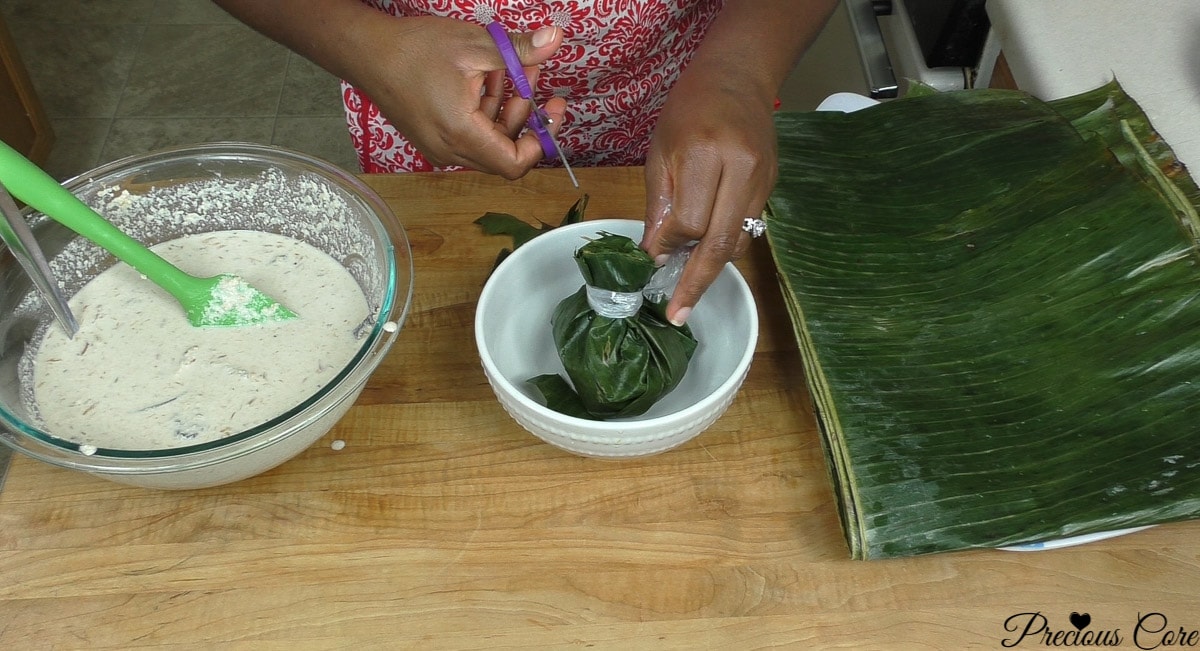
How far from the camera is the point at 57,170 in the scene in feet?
8.27

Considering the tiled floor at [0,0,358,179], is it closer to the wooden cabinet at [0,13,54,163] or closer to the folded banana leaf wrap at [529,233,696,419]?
the wooden cabinet at [0,13,54,163]

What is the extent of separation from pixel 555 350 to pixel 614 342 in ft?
0.42

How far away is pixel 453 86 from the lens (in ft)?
3.00

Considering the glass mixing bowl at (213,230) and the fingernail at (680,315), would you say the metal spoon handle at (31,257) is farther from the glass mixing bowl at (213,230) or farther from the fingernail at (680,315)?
the fingernail at (680,315)

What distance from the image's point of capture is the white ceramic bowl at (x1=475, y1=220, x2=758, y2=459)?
0.85m

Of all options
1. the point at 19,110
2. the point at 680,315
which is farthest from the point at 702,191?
the point at 19,110

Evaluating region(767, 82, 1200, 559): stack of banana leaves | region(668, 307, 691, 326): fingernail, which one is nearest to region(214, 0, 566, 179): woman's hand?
region(668, 307, 691, 326): fingernail

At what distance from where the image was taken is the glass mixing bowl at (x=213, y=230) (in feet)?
2.58

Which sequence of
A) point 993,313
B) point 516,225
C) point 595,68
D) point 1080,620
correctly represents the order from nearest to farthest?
point 1080,620, point 993,313, point 516,225, point 595,68

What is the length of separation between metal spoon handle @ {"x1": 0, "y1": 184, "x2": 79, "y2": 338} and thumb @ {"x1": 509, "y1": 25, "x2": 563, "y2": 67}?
51cm

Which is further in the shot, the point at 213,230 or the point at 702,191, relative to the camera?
the point at 213,230

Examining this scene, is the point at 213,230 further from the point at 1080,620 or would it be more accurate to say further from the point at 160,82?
the point at 160,82

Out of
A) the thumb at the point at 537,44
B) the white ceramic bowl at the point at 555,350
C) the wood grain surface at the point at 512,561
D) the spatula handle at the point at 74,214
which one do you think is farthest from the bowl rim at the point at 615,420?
the spatula handle at the point at 74,214

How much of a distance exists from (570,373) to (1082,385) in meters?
0.53
